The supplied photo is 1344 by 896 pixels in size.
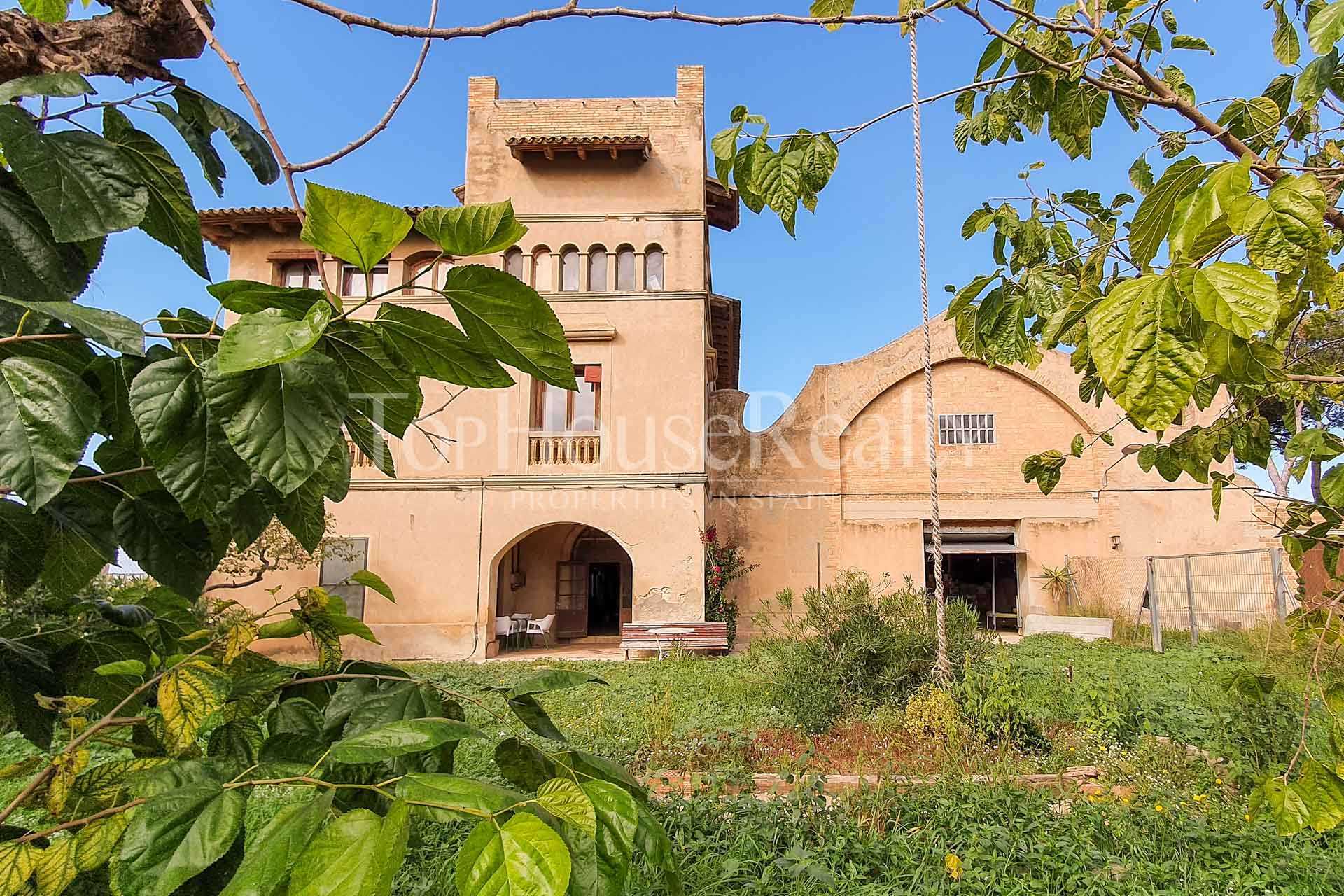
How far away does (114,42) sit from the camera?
1.02 meters

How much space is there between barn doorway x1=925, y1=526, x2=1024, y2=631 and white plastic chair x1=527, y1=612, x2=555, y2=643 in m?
6.64

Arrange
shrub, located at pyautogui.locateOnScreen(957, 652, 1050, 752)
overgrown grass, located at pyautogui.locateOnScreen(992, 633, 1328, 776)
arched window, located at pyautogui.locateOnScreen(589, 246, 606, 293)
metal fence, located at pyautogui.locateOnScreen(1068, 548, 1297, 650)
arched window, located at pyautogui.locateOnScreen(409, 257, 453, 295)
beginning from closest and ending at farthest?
1. arched window, located at pyautogui.locateOnScreen(409, 257, 453, 295)
2. overgrown grass, located at pyautogui.locateOnScreen(992, 633, 1328, 776)
3. shrub, located at pyautogui.locateOnScreen(957, 652, 1050, 752)
4. metal fence, located at pyautogui.locateOnScreen(1068, 548, 1297, 650)
5. arched window, located at pyautogui.locateOnScreen(589, 246, 606, 293)

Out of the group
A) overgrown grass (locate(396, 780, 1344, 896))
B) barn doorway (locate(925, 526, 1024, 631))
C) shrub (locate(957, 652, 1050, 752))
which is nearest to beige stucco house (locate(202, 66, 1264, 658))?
barn doorway (locate(925, 526, 1024, 631))

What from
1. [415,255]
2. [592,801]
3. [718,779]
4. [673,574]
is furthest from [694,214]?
[592,801]

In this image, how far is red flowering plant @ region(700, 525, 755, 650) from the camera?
36.8ft

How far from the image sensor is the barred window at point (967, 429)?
44.2 feet

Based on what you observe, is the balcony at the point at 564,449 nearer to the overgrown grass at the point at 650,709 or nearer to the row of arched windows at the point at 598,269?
the row of arched windows at the point at 598,269

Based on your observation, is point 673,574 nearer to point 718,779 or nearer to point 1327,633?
point 718,779

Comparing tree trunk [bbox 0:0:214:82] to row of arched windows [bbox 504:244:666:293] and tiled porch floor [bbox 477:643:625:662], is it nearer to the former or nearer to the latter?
tiled porch floor [bbox 477:643:625:662]

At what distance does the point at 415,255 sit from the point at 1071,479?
11432 mm

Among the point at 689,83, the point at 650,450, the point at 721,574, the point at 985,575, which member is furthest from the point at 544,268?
the point at 985,575

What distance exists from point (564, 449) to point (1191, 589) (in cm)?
857

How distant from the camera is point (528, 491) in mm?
10945

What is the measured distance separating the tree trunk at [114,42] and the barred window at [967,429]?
44.7 ft
